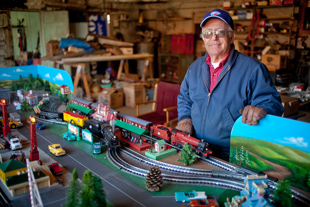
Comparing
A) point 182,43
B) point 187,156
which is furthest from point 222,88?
point 182,43

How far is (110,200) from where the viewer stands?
6.46ft

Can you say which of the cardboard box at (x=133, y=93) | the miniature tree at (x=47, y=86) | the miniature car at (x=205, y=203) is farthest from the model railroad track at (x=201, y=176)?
the cardboard box at (x=133, y=93)

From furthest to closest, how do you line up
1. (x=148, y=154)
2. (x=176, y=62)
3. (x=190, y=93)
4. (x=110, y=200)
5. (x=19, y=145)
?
1. (x=176, y=62)
2. (x=190, y=93)
3. (x=19, y=145)
4. (x=148, y=154)
5. (x=110, y=200)

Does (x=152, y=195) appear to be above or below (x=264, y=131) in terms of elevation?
below

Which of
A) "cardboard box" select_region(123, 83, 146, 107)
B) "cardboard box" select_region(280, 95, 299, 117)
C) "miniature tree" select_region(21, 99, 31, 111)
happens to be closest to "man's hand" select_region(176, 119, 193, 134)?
"cardboard box" select_region(280, 95, 299, 117)

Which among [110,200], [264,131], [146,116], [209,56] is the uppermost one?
[209,56]

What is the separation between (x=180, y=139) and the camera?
8.70 feet

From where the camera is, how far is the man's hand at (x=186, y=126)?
2869mm

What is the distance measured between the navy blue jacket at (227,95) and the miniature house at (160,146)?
451 mm

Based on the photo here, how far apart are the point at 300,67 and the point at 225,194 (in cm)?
704

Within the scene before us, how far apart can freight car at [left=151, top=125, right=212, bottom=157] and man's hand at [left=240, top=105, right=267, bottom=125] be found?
1.32ft

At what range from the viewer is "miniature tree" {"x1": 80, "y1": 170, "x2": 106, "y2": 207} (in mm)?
1733

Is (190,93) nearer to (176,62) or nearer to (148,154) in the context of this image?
(148,154)

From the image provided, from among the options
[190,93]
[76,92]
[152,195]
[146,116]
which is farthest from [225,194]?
[76,92]
